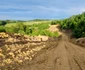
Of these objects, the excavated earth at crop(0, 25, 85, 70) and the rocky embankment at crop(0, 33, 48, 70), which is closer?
the excavated earth at crop(0, 25, 85, 70)

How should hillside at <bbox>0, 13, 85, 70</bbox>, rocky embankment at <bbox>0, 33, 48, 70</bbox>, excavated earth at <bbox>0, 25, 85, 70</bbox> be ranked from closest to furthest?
1. excavated earth at <bbox>0, 25, 85, 70</bbox>
2. rocky embankment at <bbox>0, 33, 48, 70</bbox>
3. hillside at <bbox>0, 13, 85, 70</bbox>

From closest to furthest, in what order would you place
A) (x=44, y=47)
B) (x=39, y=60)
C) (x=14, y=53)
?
(x=39, y=60) < (x=14, y=53) < (x=44, y=47)

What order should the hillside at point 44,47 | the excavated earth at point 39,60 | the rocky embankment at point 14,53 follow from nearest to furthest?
the excavated earth at point 39,60, the rocky embankment at point 14,53, the hillside at point 44,47

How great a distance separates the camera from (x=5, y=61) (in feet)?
59.8

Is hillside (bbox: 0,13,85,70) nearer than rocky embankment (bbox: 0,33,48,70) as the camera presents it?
No

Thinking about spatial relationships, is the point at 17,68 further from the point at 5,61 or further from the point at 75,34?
the point at 75,34

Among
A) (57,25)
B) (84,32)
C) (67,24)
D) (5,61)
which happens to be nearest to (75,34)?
(84,32)

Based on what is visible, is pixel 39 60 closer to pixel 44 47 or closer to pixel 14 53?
pixel 14 53

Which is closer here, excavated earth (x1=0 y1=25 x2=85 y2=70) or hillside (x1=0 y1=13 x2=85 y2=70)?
excavated earth (x1=0 y1=25 x2=85 y2=70)

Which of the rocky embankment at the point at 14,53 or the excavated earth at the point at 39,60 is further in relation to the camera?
the rocky embankment at the point at 14,53

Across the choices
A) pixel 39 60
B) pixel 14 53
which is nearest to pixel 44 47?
pixel 14 53

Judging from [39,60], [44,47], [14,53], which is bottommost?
[44,47]

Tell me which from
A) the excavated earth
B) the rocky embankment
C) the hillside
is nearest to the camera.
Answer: the excavated earth

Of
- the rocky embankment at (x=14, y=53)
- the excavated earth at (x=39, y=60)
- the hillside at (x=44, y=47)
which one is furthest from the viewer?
the hillside at (x=44, y=47)
